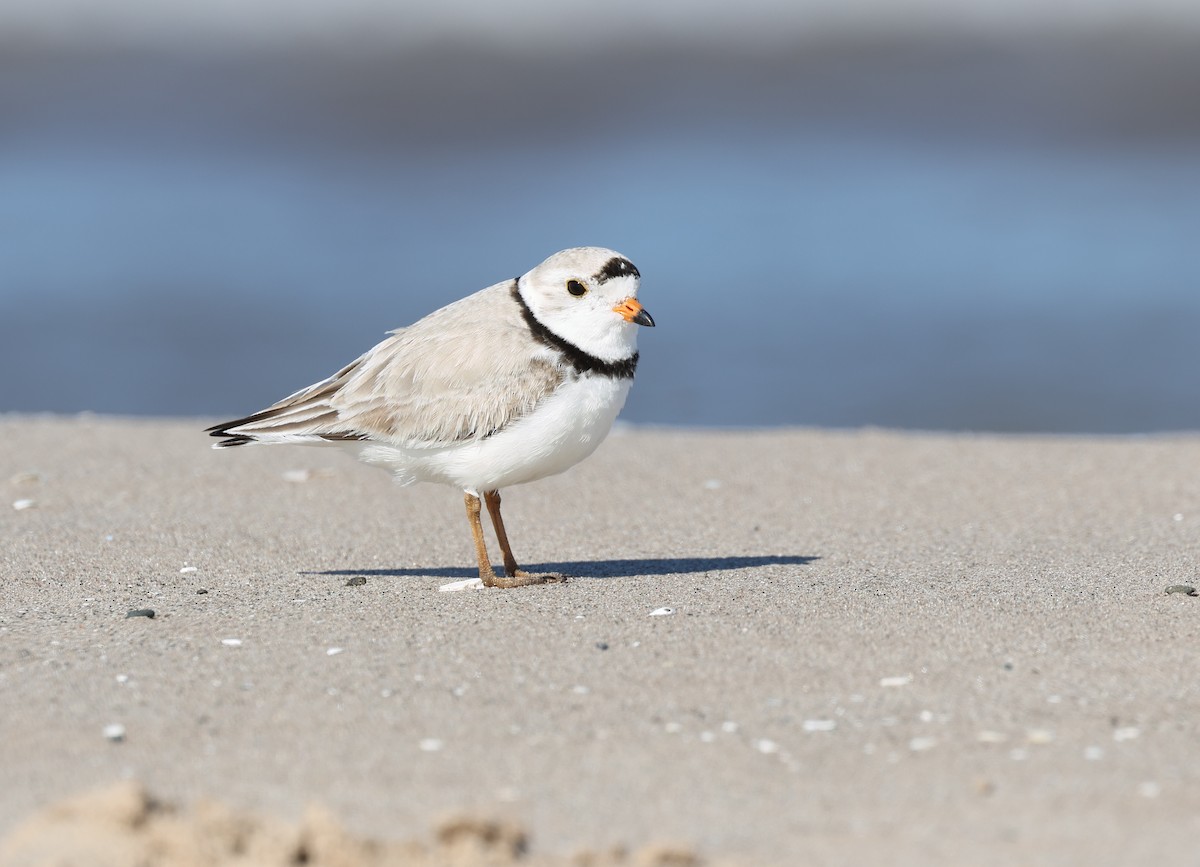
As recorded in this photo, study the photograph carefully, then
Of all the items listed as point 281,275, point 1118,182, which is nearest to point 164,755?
point 281,275

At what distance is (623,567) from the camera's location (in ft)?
18.3

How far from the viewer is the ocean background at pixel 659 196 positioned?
13102mm

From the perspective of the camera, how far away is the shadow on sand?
17.9 ft

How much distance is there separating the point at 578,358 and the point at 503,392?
0.29 metres

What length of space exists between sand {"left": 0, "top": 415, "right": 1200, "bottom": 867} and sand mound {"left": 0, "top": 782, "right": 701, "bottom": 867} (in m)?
0.03

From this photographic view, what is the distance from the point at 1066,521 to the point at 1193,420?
5622mm

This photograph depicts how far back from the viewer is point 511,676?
3975 millimetres

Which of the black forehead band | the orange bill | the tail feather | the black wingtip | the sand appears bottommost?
the sand

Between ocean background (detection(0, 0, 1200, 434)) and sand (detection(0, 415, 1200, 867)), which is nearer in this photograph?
sand (detection(0, 415, 1200, 867))

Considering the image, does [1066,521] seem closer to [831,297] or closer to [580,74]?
[831,297]

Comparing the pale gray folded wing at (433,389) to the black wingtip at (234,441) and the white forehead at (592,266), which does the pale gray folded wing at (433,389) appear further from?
the white forehead at (592,266)

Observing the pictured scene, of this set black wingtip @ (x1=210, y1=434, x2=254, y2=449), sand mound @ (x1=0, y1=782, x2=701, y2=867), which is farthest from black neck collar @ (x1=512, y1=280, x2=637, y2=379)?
sand mound @ (x1=0, y1=782, x2=701, y2=867)

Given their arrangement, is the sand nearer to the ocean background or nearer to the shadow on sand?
the shadow on sand

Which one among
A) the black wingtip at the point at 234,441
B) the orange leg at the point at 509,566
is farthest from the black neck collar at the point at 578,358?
the black wingtip at the point at 234,441
